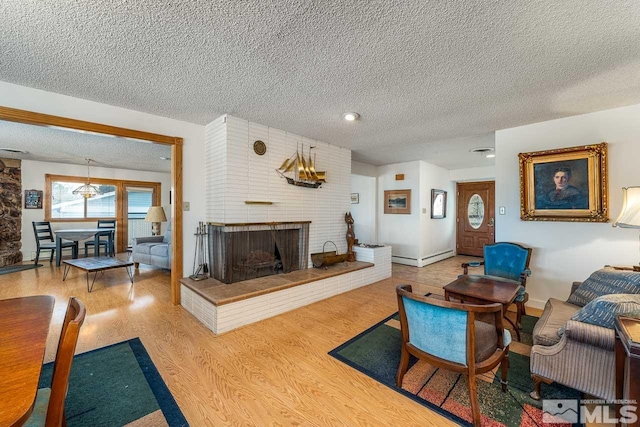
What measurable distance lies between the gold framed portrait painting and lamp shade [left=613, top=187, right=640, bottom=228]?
863 millimetres

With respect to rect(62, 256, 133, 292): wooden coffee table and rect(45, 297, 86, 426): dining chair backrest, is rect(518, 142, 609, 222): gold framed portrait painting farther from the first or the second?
rect(62, 256, 133, 292): wooden coffee table

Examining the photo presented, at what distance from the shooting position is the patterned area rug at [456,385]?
1.61 m

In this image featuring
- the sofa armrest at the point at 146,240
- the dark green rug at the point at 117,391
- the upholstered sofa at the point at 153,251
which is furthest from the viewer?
the sofa armrest at the point at 146,240

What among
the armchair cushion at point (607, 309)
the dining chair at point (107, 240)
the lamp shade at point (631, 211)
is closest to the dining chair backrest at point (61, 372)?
the armchair cushion at point (607, 309)

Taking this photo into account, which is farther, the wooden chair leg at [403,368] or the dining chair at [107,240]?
the dining chair at [107,240]

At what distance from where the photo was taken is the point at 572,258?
3158 mm

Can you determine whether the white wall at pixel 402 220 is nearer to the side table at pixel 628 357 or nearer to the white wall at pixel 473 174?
the white wall at pixel 473 174

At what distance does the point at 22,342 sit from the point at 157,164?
6.60 m

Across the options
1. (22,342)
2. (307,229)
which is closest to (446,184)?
(307,229)

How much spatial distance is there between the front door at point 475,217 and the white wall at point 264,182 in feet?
14.7

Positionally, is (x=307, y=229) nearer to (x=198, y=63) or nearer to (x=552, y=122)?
(x=198, y=63)

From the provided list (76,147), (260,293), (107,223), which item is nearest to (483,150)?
(260,293)

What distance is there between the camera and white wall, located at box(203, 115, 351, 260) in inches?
129

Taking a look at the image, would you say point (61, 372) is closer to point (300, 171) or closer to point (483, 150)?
point (300, 171)
